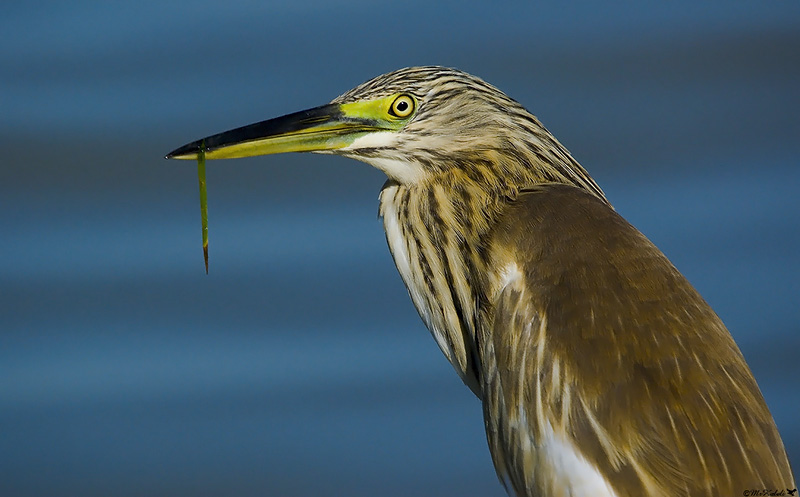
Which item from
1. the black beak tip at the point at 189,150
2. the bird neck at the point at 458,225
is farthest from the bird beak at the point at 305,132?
the bird neck at the point at 458,225

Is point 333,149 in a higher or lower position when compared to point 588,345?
higher

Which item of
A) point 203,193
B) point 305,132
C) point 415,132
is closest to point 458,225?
point 415,132

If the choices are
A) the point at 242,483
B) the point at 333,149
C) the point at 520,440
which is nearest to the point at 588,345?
the point at 520,440

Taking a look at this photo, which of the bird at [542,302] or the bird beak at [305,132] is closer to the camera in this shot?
the bird at [542,302]

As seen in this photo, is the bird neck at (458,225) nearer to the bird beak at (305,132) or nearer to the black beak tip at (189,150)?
the bird beak at (305,132)

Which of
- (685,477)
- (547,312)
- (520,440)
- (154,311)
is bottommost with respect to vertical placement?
(685,477)

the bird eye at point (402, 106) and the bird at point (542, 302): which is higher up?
the bird eye at point (402, 106)

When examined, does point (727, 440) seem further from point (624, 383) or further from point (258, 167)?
point (258, 167)

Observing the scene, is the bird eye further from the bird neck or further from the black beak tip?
the black beak tip
